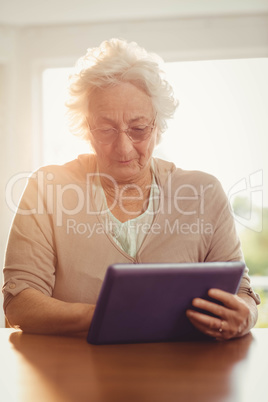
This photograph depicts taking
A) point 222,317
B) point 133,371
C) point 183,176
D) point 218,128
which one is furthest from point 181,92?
point 133,371

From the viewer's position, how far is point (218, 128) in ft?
14.6

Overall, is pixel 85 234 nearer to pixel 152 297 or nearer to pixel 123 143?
pixel 123 143

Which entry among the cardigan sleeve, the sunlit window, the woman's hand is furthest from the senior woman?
the sunlit window

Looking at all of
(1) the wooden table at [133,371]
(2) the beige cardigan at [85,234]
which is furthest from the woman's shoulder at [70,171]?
(1) the wooden table at [133,371]

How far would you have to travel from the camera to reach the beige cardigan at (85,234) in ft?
5.27

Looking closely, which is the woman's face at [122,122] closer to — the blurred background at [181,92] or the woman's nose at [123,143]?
the woman's nose at [123,143]

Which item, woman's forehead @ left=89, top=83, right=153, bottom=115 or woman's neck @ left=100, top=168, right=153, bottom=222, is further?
woman's neck @ left=100, top=168, right=153, bottom=222

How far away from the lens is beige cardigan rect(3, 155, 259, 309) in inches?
63.2

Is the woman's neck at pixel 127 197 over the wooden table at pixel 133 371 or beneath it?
over

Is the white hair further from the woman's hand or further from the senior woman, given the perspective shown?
the woman's hand

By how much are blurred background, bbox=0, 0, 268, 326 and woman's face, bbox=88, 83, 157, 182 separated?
2.61m

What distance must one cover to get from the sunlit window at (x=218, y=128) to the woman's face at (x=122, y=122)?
2.65m

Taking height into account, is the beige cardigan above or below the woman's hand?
above

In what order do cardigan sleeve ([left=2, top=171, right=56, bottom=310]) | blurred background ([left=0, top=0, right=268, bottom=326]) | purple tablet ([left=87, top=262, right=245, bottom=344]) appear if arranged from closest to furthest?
purple tablet ([left=87, top=262, right=245, bottom=344])
cardigan sleeve ([left=2, top=171, right=56, bottom=310])
blurred background ([left=0, top=0, right=268, bottom=326])
